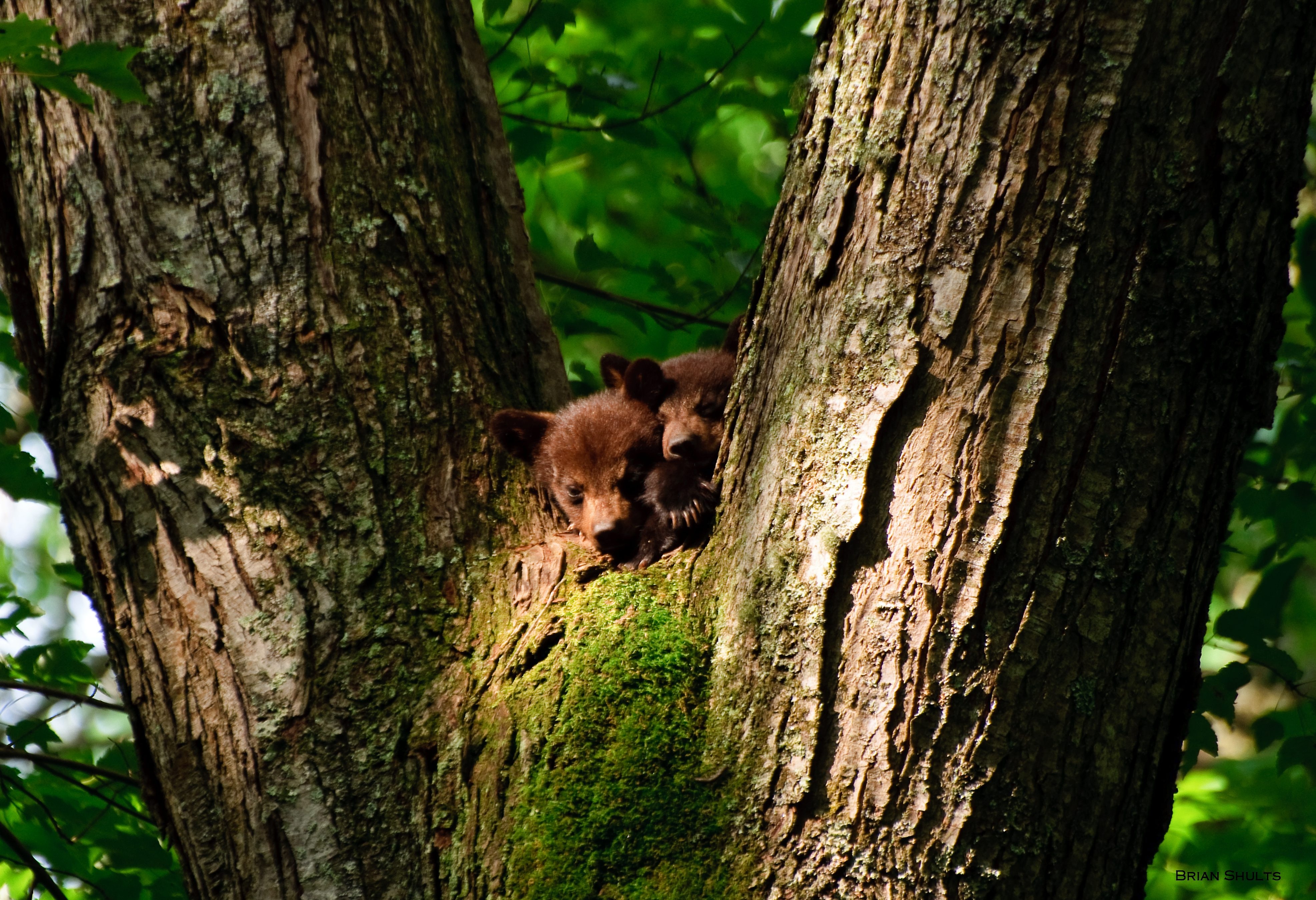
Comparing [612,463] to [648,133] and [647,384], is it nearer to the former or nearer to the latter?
[647,384]

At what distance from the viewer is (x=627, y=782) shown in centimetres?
202

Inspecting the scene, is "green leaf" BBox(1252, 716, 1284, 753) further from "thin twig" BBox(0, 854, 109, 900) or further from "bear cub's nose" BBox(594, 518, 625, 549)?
"thin twig" BBox(0, 854, 109, 900)

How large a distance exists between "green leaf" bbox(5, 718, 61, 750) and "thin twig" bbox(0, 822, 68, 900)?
0.74 metres

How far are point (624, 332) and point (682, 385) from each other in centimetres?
182

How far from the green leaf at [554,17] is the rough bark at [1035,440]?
124 inches

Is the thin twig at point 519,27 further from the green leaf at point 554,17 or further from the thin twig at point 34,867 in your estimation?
the thin twig at point 34,867

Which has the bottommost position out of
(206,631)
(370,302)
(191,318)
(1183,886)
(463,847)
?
(1183,886)

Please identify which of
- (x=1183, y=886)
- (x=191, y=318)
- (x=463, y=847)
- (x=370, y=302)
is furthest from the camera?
(x=1183, y=886)

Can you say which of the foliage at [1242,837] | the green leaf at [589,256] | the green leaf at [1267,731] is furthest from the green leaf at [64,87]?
the foliage at [1242,837]

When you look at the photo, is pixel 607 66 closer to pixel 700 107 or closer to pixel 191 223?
pixel 700 107

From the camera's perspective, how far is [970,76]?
1.85 metres

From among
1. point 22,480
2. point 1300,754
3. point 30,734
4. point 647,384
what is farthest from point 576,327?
point 1300,754

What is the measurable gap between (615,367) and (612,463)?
0.63 meters

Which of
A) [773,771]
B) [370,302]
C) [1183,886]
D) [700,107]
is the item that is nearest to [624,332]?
[700,107]
